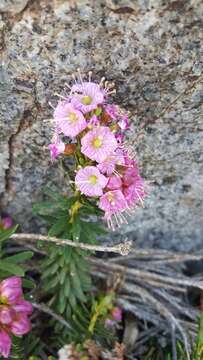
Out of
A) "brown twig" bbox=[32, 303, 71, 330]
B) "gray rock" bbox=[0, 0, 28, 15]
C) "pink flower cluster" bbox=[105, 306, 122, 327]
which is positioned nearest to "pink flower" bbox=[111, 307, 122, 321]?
"pink flower cluster" bbox=[105, 306, 122, 327]

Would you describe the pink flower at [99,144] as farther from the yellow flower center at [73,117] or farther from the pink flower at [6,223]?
the pink flower at [6,223]

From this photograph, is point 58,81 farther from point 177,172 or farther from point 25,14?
point 177,172

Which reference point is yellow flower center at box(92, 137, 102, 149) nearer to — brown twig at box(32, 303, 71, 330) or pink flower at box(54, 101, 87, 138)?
pink flower at box(54, 101, 87, 138)

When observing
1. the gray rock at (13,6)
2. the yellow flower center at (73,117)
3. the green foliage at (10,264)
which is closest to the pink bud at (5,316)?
the green foliage at (10,264)

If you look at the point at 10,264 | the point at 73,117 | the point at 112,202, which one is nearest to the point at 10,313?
the point at 10,264

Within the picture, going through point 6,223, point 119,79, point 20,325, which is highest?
point 119,79

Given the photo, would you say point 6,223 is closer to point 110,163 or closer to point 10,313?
point 10,313
